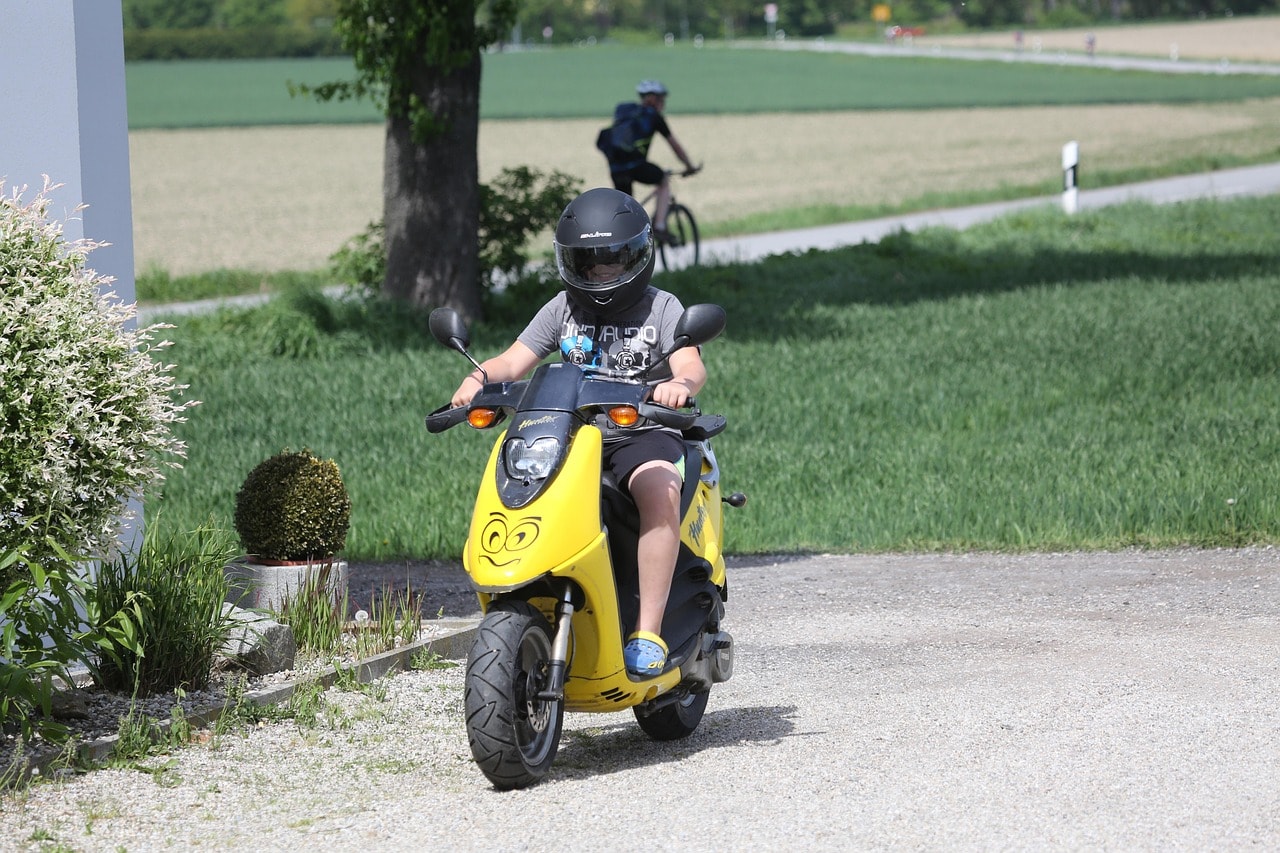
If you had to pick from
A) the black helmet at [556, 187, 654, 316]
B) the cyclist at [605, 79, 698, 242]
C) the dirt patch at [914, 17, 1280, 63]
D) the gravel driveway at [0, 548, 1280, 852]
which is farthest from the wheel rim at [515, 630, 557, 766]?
the dirt patch at [914, 17, 1280, 63]

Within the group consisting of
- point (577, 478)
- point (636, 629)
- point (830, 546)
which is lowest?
point (830, 546)

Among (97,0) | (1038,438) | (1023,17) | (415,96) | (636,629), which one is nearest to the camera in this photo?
(636,629)

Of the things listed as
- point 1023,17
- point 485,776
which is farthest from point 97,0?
point 1023,17

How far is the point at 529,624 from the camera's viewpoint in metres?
4.77

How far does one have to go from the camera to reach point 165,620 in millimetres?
5684

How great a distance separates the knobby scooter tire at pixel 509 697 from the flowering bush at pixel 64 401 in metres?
1.17

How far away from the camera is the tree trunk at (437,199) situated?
611 inches

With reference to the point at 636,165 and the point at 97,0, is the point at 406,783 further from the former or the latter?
the point at 636,165

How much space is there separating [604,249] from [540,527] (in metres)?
0.93

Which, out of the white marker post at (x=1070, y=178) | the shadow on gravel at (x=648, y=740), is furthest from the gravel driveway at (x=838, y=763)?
the white marker post at (x=1070, y=178)

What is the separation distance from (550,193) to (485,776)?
40.8 ft

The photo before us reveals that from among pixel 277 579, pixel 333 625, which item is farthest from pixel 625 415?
pixel 277 579

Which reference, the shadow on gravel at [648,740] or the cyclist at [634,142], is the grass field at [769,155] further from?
the shadow on gravel at [648,740]

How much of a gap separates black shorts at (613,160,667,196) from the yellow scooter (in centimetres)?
1272
